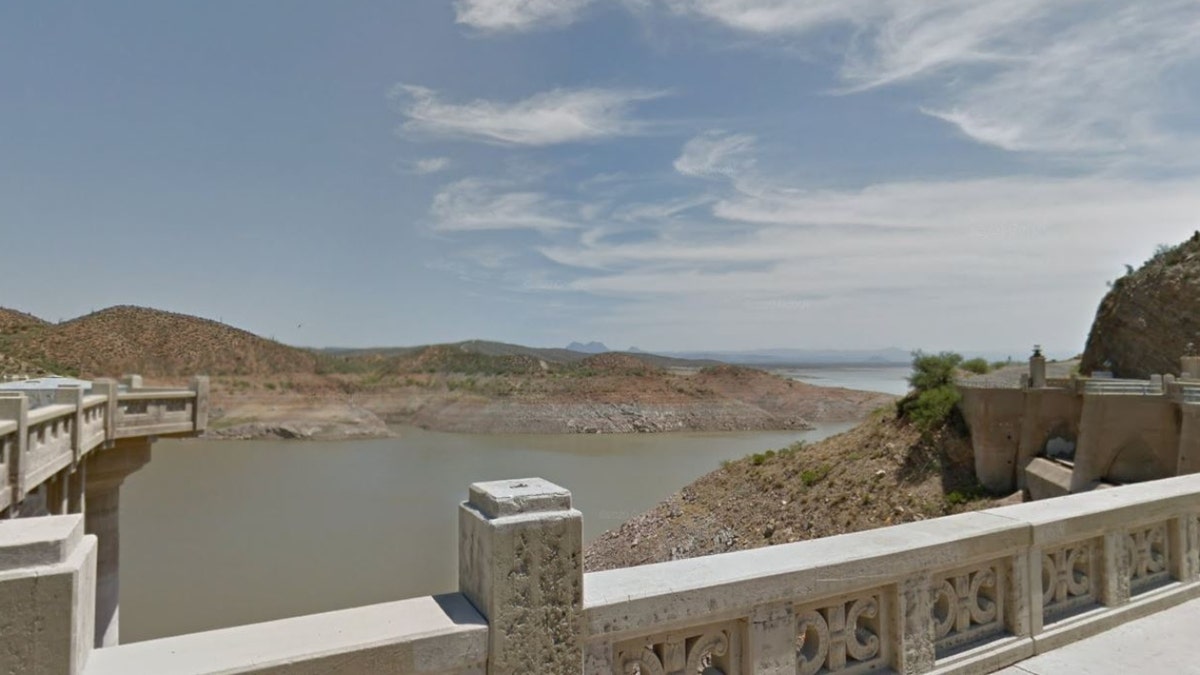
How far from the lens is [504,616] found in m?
2.08

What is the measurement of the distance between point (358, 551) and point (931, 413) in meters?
17.8

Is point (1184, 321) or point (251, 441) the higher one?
point (1184, 321)

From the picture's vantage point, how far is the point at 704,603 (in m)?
2.36

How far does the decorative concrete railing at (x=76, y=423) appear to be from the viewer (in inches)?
283

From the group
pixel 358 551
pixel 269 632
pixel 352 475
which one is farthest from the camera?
pixel 352 475

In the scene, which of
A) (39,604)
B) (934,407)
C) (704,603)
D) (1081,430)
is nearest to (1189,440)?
(1081,430)

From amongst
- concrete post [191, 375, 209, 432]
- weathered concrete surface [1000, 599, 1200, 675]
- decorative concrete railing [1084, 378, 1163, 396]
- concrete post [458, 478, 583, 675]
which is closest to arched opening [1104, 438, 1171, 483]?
decorative concrete railing [1084, 378, 1163, 396]

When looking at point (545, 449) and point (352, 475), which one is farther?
point (545, 449)

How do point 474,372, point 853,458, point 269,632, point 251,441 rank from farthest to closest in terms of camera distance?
point 474,372 → point 251,441 → point 853,458 → point 269,632

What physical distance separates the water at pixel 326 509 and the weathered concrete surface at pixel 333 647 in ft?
47.7

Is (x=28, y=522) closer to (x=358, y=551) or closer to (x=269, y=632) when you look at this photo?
(x=269, y=632)

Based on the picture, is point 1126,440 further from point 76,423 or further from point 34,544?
point 76,423

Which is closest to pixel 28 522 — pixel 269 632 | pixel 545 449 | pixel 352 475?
pixel 269 632

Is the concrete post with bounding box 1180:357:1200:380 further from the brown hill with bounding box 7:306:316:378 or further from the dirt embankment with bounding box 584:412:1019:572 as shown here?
the brown hill with bounding box 7:306:316:378
